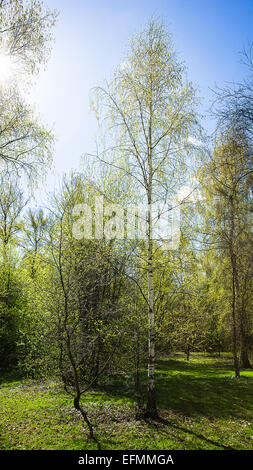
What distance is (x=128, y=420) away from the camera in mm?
5848

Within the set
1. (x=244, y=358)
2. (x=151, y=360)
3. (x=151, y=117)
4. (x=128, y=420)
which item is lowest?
(x=244, y=358)

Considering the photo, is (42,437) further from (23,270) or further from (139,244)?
(23,270)

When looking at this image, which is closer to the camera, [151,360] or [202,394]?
[151,360]

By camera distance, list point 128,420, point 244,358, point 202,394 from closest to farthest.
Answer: point 128,420, point 202,394, point 244,358

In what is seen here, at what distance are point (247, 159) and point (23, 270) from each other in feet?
48.1

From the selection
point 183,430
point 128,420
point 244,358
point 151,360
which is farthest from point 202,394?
point 244,358

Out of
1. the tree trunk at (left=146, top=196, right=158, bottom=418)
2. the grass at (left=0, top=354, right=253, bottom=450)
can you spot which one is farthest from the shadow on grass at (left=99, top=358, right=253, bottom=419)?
the tree trunk at (left=146, top=196, right=158, bottom=418)

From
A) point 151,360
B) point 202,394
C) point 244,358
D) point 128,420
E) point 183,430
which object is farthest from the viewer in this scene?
point 244,358

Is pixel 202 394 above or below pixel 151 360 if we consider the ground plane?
below

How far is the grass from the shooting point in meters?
4.80

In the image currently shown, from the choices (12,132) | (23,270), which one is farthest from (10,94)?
(23,270)

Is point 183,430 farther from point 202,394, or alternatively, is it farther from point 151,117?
point 151,117

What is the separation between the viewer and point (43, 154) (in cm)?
544

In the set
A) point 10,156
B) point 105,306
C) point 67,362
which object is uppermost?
point 10,156
